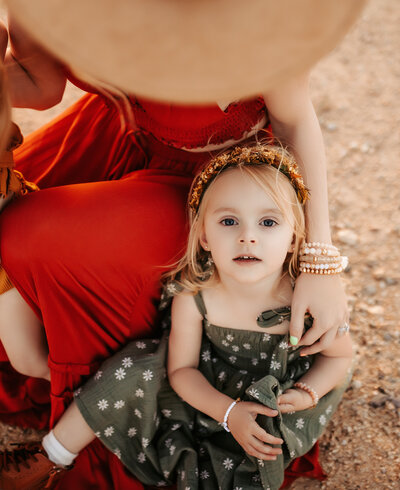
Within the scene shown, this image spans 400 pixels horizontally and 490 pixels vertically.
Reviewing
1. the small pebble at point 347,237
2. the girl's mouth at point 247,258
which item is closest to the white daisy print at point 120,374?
the girl's mouth at point 247,258

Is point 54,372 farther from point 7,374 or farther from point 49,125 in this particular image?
point 49,125

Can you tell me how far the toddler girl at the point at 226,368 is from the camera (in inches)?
53.1

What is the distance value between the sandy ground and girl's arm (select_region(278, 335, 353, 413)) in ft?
0.93

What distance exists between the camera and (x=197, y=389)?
1452 mm

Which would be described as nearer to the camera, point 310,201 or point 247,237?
point 247,237

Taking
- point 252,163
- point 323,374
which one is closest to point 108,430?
point 323,374

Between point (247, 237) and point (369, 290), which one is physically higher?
point (247, 237)

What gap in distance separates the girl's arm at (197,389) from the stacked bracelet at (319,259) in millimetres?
341

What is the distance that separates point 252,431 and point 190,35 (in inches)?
38.7

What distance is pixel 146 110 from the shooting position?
1.45 metres

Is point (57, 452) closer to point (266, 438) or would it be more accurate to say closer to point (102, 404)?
point (102, 404)

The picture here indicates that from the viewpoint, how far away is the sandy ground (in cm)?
163

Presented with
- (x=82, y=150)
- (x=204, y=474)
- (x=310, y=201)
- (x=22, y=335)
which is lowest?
(x=204, y=474)

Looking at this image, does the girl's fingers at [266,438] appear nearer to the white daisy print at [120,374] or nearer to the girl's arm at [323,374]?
the girl's arm at [323,374]
